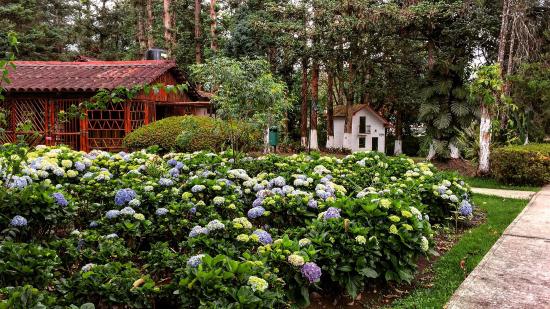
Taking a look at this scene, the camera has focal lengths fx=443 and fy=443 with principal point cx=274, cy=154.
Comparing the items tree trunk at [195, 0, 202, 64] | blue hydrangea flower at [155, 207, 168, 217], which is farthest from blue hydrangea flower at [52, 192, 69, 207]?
tree trunk at [195, 0, 202, 64]

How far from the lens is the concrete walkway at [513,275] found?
3418 millimetres

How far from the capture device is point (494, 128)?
1123 centimetres

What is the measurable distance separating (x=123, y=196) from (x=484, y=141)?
32.2ft

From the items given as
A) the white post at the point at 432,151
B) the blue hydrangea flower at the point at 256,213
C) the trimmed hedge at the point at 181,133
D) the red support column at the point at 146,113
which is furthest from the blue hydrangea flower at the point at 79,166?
the white post at the point at 432,151

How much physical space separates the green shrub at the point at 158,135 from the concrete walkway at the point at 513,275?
8.20 metres

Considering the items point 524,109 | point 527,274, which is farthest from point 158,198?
point 524,109

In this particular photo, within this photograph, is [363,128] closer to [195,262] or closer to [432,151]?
[432,151]

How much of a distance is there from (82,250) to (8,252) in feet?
2.00

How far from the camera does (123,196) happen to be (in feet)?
13.9

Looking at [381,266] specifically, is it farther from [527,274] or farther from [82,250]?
[82,250]

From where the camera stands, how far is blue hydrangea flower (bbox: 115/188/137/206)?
166 inches

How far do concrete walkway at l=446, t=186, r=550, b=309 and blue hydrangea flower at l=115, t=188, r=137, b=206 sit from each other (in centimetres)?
293

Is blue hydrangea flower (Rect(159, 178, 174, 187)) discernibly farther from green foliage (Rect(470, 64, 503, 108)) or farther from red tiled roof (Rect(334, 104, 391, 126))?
red tiled roof (Rect(334, 104, 391, 126))

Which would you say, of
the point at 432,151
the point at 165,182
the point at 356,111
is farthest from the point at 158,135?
the point at 356,111
